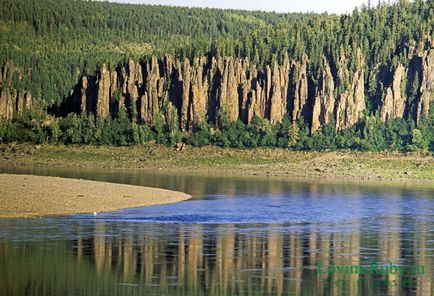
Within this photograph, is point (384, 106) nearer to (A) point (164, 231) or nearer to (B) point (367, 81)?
(B) point (367, 81)

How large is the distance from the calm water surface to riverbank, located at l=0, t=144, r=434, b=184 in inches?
2191

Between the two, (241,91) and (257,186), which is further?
(241,91)

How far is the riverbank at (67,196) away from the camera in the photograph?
76750 mm

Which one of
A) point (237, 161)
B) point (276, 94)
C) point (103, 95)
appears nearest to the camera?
point (237, 161)

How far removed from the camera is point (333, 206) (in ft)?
297

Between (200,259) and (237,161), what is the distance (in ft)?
333

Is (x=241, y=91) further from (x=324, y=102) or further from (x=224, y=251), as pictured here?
(x=224, y=251)

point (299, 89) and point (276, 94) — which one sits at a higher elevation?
point (299, 89)

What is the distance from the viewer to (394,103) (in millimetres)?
173750

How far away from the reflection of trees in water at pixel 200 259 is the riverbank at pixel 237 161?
241 ft

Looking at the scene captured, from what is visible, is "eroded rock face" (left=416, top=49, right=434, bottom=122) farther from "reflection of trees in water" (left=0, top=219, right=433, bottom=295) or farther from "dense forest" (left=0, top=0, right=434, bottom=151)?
"reflection of trees in water" (left=0, top=219, right=433, bottom=295)

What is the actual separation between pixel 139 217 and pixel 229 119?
337ft

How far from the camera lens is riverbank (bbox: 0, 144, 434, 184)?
147 m

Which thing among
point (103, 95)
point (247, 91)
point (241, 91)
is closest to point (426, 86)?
point (247, 91)
